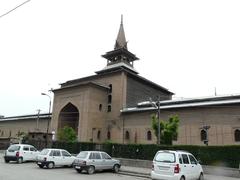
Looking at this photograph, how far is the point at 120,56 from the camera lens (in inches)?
2463

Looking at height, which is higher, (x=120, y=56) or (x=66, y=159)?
(x=120, y=56)

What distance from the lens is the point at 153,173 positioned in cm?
1464

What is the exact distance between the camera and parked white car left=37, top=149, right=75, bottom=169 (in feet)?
69.0

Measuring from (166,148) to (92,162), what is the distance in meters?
9.39

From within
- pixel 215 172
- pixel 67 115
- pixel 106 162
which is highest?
pixel 67 115

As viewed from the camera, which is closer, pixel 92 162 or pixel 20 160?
pixel 92 162

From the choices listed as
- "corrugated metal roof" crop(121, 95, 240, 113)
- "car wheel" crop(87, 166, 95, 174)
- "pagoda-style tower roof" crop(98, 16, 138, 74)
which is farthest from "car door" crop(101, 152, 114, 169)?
"pagoda-style tower roof" crop(98, 16, 138, 74)

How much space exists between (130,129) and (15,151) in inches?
1057

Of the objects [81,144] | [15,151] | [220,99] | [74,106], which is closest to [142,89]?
[74,106]

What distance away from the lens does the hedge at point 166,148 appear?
22.9 metres

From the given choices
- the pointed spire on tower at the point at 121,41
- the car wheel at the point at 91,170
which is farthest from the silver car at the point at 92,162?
the pointed spire on tower at the point at 121,41

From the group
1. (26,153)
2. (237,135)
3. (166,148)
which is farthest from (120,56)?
(26,153)

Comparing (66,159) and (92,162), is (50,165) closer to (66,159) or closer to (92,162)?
(66,159)

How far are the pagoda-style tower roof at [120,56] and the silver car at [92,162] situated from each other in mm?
39752
